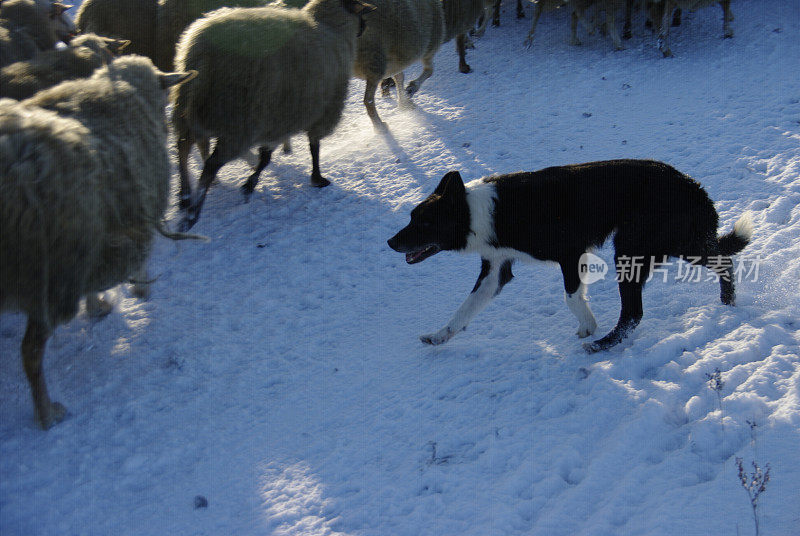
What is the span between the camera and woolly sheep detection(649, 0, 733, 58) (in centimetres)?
997

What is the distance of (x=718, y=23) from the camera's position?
10.8 metres

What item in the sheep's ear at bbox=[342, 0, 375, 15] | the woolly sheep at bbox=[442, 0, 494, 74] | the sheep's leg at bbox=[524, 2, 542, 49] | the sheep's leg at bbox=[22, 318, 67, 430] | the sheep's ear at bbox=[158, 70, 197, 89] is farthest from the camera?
the sheep's leg at bbox=[524, 2, 542, 49]

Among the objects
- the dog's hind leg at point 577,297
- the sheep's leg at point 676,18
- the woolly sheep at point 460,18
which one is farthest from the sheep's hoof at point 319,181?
the sheep's leg at point 676,18

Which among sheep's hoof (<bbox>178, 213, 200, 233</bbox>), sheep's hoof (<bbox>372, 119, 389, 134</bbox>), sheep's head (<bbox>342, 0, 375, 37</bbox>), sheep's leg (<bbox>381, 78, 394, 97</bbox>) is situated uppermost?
sheep's head (<bbox>342, 0, 375, 37</bbox>)

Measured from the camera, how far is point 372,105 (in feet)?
27.3

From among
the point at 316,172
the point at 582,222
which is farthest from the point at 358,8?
the point at 582,222

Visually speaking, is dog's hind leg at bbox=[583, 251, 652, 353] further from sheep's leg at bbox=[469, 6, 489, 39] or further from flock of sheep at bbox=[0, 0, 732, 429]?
sheep's leg at bbox=[469, 6, 489, 39]

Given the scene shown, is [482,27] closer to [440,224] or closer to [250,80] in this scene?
[250,80]

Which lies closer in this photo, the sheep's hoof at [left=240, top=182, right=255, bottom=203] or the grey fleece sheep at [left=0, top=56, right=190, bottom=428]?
the grey fleece sheep at [left=0, top=56, right=190, bottom=428]

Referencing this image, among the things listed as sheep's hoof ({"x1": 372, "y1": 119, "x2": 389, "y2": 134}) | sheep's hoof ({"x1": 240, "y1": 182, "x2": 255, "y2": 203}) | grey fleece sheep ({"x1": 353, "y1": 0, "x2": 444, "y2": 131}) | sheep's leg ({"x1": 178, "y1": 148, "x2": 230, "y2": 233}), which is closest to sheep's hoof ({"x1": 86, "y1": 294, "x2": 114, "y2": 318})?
sheep's leg ({"x1": 178, "y1": 148, "x2": 230, "y2": 233})

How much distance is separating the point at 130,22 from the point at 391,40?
2933 mm

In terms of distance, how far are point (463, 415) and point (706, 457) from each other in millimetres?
1347

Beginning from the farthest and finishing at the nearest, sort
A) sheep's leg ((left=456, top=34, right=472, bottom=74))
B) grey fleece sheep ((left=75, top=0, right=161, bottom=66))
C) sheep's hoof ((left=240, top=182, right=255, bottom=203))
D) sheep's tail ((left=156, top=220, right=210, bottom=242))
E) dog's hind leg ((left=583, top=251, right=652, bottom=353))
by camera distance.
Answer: sheep's leg ((left=456, top=34, right=472, bottom=74))
grey fleece sheep ((left=75, top=0, right=161, bottom=66))
sheep's hoof ((left=240, top=182, right=255, bottom=203))
dog's hind leg ((left=583, top=251, right=652, bottom=353))
sheep's tail ((left=156, top=220, right=210, bottom=242))

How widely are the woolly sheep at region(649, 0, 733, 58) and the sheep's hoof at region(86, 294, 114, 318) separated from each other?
8549 millimetres
